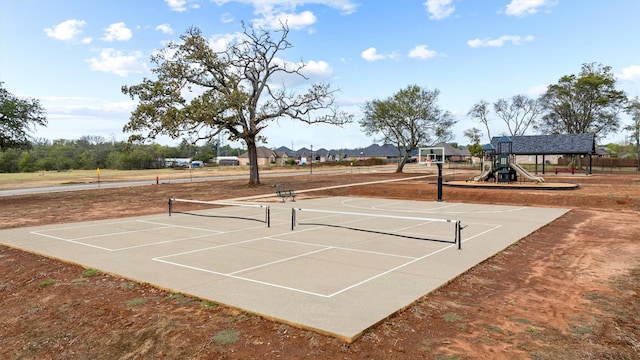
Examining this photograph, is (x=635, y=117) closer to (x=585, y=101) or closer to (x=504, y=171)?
(x=585, y=101)

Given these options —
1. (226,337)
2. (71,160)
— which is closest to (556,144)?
(226,337)

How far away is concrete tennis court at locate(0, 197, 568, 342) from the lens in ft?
22.9

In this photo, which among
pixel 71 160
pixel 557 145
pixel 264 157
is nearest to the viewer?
pixel 557 145

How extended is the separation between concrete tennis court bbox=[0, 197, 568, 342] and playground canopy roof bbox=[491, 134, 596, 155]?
34261 millimetres

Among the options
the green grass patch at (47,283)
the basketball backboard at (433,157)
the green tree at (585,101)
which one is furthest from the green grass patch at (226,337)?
the green tree at (585,101)

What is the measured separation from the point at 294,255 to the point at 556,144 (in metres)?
48.5

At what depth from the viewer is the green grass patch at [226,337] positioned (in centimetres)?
570

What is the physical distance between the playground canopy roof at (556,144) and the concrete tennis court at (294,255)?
34.3 m

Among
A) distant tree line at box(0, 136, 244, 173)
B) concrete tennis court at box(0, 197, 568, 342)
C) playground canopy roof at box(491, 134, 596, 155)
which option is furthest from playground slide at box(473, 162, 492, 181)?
distant tree line at box(0, 136, 244, 173)

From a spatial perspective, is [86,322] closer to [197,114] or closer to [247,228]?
[247,228]

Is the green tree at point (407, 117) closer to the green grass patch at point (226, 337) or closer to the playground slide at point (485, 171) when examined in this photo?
the playground slide at point (485, 171)

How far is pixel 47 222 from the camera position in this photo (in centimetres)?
1764

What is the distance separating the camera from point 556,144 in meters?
48.9

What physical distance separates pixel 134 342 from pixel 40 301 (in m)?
3.19
